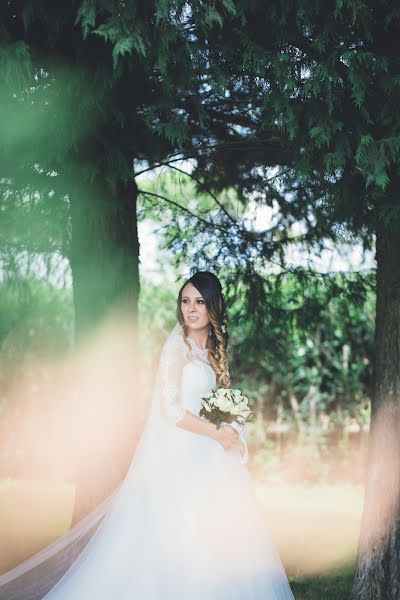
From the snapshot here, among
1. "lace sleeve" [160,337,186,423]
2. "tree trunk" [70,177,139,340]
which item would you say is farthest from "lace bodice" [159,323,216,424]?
"tree trunk" [70,177,139,340]

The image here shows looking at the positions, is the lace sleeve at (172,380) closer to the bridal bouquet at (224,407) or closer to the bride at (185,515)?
the bride at (185,515)

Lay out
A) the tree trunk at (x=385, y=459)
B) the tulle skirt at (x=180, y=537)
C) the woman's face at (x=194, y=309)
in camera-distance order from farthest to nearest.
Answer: the tree trunk at (x=385, y=459), the woman's face at (x=194, y=309), the tulle skirt at (x=180, y=537)

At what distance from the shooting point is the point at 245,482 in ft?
14.5

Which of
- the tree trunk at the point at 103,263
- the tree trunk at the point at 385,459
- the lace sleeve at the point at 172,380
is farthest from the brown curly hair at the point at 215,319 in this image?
the tree trunk at the point at 385,459

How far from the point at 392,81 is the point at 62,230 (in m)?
3.19

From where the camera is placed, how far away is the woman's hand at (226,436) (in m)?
4.34

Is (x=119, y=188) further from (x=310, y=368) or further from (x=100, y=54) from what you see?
(x=310, y=368)

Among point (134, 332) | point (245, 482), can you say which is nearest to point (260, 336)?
point (134, 332)

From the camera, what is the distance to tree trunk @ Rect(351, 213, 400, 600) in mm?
5094

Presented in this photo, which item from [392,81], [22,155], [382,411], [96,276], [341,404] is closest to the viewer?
[392,81]

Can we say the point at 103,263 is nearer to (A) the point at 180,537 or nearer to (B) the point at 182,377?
(B) the point at 182,377

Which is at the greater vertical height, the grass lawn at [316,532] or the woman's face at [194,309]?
the woman's face at [194,309]

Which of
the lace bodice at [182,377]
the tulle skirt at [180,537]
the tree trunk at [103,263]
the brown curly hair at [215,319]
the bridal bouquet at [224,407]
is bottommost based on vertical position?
the tulle skirt at [180,537]

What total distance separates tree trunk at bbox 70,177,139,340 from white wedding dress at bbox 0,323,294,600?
4.12 ft
